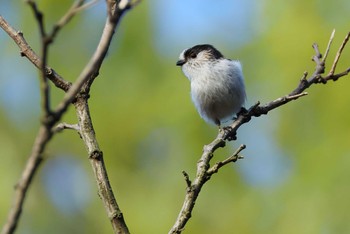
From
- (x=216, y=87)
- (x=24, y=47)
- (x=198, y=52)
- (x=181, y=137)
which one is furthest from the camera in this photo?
(x=181, y=137)

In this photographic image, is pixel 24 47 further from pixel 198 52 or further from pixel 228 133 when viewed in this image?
pixel 198 52

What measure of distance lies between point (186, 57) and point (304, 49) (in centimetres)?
417

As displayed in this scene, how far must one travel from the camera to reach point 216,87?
4.56 meters

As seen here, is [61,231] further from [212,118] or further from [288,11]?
[212,118]

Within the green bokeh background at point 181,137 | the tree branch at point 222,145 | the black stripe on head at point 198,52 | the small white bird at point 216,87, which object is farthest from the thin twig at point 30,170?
the green bokeh background at point 181,137

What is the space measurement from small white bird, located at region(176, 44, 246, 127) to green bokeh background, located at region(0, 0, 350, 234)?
11.2ft

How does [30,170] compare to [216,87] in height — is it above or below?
below

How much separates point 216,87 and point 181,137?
4806mm

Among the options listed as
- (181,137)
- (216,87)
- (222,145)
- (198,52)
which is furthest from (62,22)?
(181,137)

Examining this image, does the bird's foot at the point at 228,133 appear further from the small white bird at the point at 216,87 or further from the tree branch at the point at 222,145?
the small white bird at the point at 216,87

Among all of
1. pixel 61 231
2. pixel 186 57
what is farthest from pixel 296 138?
pixel 186 57

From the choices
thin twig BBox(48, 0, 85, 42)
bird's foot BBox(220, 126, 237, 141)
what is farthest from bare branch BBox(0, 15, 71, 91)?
thin twig BBox(48, 0, 85, 42)

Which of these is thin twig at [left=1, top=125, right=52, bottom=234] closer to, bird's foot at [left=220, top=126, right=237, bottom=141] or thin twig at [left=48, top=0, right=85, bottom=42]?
thin twig at [left=48, top=0, right=85, bottom=42]

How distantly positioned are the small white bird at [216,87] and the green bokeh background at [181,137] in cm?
342
